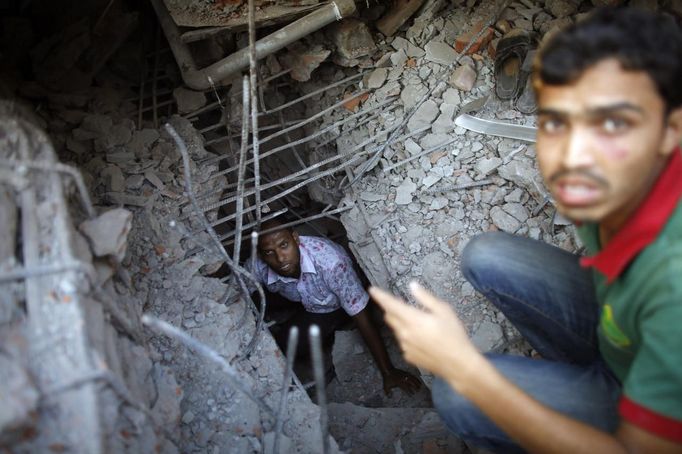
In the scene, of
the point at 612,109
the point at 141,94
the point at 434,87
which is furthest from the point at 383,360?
the point at 612,109

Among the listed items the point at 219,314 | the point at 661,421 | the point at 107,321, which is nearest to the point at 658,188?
the point at 661,421

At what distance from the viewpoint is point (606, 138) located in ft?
3.54

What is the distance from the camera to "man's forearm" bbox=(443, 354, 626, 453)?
3.66ft

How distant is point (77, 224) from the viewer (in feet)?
5.55

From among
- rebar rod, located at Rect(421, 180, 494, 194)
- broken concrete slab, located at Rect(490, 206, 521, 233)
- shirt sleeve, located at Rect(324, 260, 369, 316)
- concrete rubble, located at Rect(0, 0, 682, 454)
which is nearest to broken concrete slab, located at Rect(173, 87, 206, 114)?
concrete rubble, located at Rect(0, 0, 682, 454)

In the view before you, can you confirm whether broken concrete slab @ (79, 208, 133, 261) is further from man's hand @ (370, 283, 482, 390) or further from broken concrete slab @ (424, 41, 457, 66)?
broken concrete slab @ (424, 41, 457, 66)

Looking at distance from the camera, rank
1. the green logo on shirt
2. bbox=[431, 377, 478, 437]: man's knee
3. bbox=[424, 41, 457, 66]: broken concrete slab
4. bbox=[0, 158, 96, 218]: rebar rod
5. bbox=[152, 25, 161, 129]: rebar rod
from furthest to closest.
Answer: bbox=[424, 41, 457, 66]: broken concrete slab, bbox=[152, 25, 161, 129]: rebar rod, bbox=[431, 377, 478, 437]: man's knee, bbox=[0, 158, 96, 218]: rebar rod, the green logo on shirt

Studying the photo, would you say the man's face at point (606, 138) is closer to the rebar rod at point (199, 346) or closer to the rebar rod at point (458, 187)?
the rebar rod at point (199, 346)

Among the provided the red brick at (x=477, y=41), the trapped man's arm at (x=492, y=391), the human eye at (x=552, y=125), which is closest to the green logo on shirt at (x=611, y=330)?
the trapped man's arm at (x=492, y=391)

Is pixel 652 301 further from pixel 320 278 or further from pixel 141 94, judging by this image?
pixel 141 94

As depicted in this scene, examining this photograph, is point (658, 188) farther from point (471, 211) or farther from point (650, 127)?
point (471, 211)

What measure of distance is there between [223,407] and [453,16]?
7.68 feet

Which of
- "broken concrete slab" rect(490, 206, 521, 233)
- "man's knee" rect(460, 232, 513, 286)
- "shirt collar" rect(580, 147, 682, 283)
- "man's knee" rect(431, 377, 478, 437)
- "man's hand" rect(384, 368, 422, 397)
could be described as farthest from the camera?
"man's hand" rect(384, 368, 422, 397)

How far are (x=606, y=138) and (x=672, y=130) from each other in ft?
0.54
